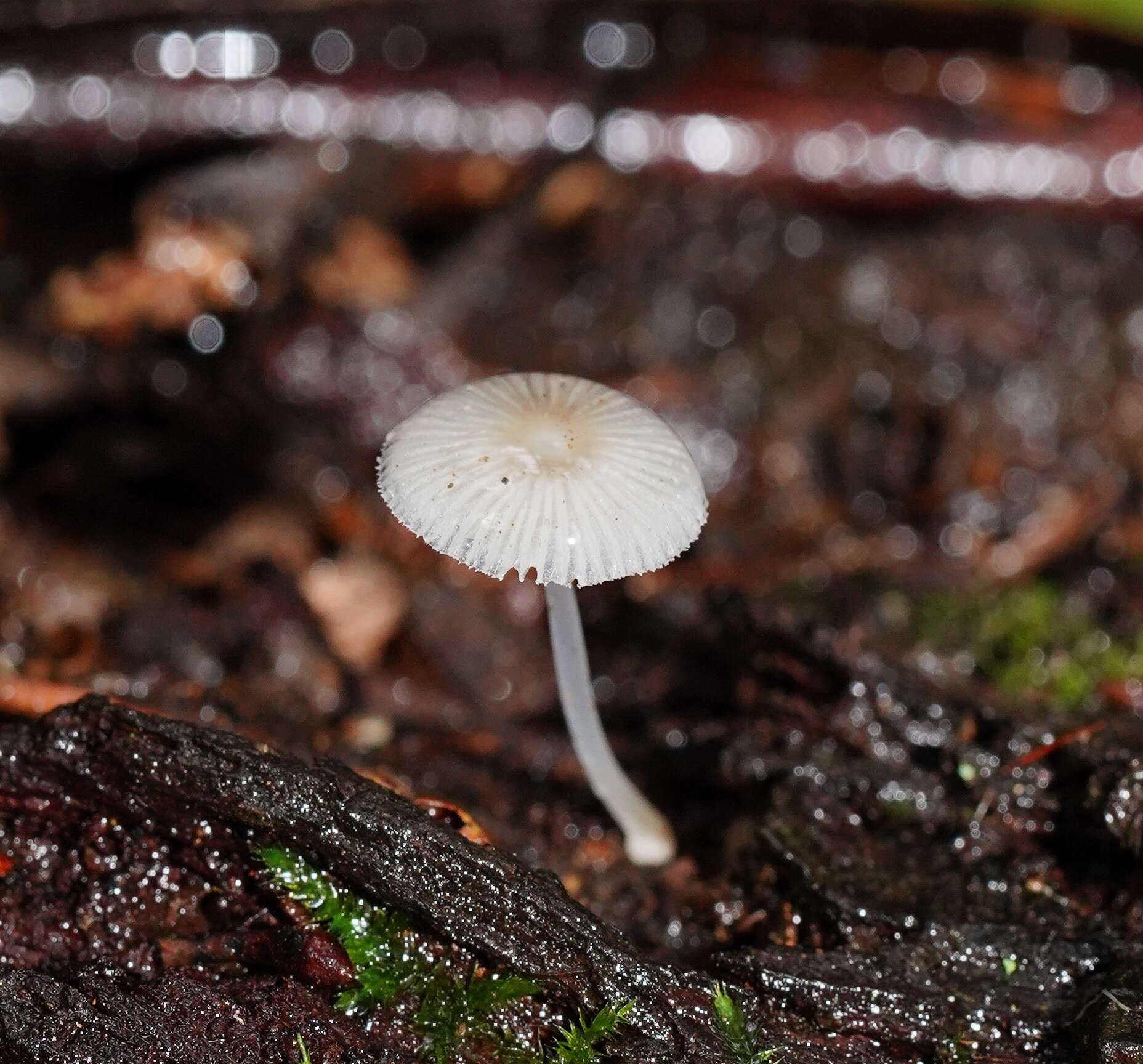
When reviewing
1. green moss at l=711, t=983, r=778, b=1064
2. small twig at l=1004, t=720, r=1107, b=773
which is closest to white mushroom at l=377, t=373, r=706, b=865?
green moss at l=711, t=983, r=778, b=1064

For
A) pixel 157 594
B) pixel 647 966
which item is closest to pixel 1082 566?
pixel 647 966

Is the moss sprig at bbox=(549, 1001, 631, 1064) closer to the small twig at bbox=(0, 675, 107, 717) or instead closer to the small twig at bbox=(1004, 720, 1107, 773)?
the small twig at bbox=(1004, 720, 1107, 773)

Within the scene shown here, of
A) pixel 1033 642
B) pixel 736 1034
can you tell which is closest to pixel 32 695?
pixel 736 1034

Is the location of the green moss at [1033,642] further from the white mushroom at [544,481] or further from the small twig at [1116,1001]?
the white mushroom at [544,481]

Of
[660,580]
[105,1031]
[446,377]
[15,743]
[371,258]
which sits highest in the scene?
[371,258]

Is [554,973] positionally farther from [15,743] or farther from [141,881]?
[15,743]

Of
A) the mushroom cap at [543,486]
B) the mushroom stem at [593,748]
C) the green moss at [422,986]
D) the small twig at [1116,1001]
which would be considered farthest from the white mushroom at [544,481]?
the small twig at [1116,1001]
